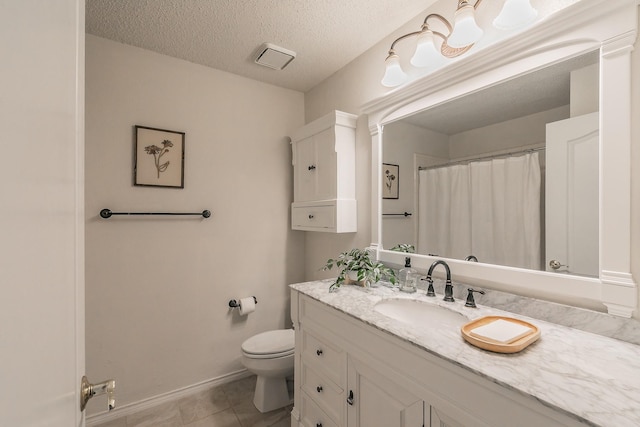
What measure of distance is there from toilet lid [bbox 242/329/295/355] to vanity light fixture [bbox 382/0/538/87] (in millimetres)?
1795

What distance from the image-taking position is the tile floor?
1.78 meters

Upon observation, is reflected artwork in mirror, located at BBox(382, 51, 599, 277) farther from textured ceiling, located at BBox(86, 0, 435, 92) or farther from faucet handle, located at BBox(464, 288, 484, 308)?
textured ceiling, located at BBox(86, 0, 435, 92)

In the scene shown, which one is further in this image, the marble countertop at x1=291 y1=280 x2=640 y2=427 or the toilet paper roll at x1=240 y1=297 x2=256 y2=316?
the toilet paper roll at x1=240 y1=297 x2=256 y2=316

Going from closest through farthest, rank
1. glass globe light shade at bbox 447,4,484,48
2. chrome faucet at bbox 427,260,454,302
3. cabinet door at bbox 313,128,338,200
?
1. glass globe light shade at bbox 447,4,484,48
2. chrome faucet at bbox 427,260,454,302
3. cabinet door at bbox 313,128,338,200

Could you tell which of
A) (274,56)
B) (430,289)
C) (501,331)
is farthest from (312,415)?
(274,56)

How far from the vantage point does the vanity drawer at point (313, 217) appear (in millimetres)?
2012

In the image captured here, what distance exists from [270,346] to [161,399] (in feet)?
2.84

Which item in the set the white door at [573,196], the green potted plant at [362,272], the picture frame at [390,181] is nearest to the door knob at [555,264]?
the white door at [573,196]

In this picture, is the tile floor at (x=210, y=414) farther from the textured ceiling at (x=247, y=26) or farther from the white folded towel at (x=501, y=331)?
the textured ceiling at (x=247, y=26)

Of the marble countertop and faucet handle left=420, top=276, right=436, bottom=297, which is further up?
faucet handle left=420, top=276, right=436, bottom=297

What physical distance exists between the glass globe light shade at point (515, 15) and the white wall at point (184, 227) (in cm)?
173
